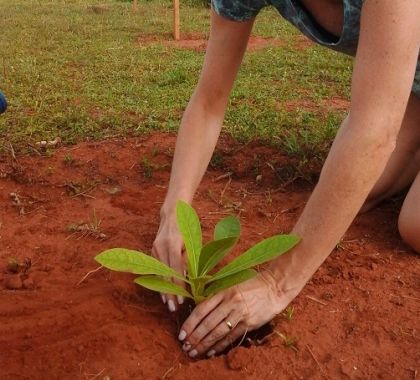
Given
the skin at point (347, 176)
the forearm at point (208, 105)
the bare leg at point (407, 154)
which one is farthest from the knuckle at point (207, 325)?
the bare leg at point (407, 154)

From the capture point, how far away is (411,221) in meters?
1.68

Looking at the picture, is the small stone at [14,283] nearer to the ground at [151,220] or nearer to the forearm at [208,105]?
the ground at [151,220]

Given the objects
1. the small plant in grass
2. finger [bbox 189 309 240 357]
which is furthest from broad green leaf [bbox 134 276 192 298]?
finger [bbox 189 309 240 357]

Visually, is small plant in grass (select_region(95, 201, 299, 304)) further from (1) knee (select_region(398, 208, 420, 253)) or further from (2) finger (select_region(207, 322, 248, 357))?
(1) knee (select_region(398, 208, 420, 253))

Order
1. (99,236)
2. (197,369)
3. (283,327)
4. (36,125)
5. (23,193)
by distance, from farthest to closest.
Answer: (36,125) < (23,193) < (99,236) < (283,327) < (197,369)

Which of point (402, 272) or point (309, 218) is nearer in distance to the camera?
point (309, 218)

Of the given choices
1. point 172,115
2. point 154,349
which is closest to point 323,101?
point 172,115

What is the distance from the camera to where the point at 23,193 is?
2096 mm

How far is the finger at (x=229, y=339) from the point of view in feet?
4.18

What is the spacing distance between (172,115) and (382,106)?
1743mm

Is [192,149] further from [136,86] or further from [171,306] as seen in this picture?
[136,86]

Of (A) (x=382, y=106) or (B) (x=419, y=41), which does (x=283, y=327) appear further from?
(B) (x=419, y=41)

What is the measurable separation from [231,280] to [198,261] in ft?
0.37

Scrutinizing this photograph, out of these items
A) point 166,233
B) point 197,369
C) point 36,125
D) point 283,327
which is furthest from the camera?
point 36,125
